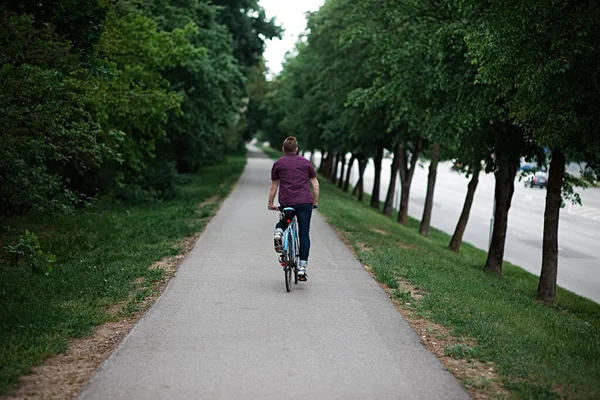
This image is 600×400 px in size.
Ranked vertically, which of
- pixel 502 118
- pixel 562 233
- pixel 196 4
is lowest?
pixel 562 233

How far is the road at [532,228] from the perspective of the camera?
23234 millimetres

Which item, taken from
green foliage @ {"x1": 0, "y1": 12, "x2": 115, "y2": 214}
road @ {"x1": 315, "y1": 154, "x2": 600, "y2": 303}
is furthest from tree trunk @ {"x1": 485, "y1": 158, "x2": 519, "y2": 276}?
green foliage @ {"x1": 0, "y1": 12, "x2": 115, "y2": 214}

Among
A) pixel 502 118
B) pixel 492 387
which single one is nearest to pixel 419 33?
pixel 502 118

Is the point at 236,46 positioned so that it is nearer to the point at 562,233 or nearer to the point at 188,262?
the point at 562,233

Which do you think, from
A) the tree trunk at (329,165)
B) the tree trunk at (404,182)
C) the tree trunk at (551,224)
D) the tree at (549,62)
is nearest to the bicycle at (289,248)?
the tree at (549,62)

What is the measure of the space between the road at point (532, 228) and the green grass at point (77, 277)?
11.0m

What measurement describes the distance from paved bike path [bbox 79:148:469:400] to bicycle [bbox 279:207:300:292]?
0.81 ft

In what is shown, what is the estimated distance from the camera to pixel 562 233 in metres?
33.3

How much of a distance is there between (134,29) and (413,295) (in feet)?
47.0

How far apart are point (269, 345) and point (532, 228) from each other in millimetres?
30009

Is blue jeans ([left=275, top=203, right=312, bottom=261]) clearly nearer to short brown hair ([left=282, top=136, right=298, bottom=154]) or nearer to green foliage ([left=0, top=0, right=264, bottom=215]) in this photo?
short brown hair ([left=282, top=136, right=298, bottom=154])

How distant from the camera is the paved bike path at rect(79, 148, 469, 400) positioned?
226 inches

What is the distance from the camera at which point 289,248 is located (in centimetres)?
979

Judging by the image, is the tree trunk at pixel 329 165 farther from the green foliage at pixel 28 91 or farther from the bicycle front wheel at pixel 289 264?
the bicycle front wheel at pixel 289 264
